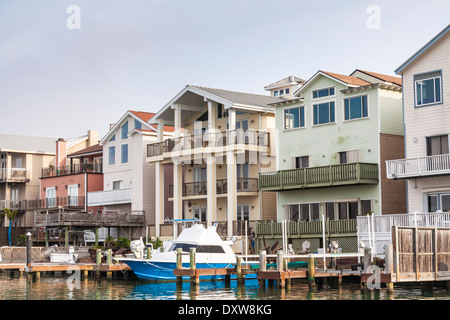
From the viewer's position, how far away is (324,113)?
5181 centimetres

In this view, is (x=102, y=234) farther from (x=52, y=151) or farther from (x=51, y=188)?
(x=52, y=151)

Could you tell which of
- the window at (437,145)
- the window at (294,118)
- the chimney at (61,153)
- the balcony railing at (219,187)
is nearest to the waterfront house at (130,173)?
the balcony railing at (219,187)

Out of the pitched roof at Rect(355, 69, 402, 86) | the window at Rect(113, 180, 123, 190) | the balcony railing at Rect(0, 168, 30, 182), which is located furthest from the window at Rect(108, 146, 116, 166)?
the pitched roof at Rect(355, 69, 402, 86)

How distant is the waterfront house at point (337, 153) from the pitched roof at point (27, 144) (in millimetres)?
39548

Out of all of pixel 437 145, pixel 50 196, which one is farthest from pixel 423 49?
pixel 50 196

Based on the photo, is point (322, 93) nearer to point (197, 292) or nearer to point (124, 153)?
point (197, 292)

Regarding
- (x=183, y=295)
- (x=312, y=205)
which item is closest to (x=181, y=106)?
(x=312, y=205)

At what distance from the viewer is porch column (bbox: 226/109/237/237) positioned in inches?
2179

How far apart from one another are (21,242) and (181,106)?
20.6m

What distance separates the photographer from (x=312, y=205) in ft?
170

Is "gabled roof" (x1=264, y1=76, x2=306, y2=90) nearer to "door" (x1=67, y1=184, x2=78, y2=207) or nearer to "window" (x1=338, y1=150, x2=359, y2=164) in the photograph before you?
"door" (x1=67, y1=184, x2=78, y2=207)

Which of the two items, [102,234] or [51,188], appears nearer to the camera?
[102,234]

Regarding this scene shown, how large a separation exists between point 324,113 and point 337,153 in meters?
2.95
